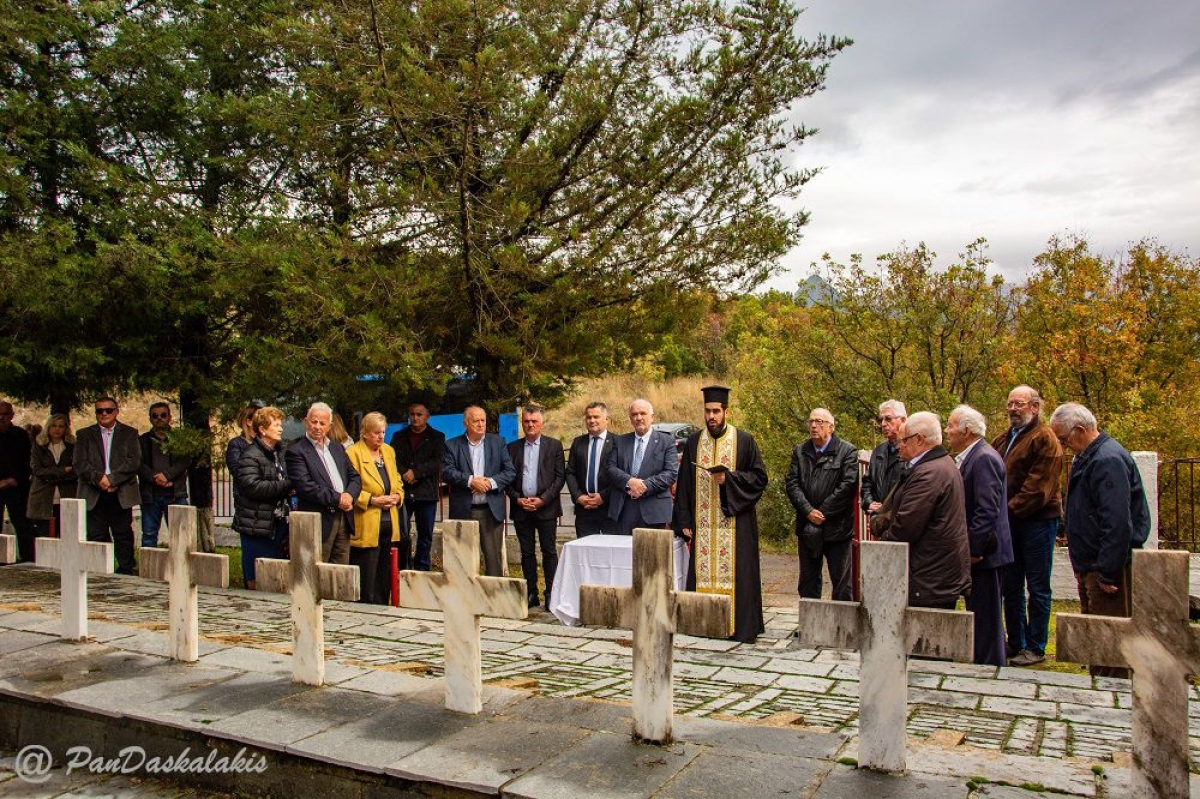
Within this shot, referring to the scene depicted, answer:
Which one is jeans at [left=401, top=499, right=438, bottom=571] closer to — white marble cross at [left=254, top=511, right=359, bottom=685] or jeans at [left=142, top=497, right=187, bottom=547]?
jeans at [left=142, top=497, right=187, bottom=547]

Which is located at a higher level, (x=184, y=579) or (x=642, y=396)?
(x=642, y=396)

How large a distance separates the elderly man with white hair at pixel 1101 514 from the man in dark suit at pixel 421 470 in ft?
18.9

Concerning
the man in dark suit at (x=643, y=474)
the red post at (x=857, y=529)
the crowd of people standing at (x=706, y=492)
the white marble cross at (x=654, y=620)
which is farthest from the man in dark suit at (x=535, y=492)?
the white marble cross at (x=654, y=620)

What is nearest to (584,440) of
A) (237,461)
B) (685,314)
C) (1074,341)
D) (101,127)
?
(685,314)

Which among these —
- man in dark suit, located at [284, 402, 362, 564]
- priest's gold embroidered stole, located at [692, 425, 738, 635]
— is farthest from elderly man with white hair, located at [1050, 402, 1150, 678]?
man in dark suit, located at [284, 402, 362, 564]

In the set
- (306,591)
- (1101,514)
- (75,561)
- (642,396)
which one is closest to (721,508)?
(1101,514)

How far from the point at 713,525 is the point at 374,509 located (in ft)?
9.62

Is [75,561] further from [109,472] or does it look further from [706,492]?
[706,492]

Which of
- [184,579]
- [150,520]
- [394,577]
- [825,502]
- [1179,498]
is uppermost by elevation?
[825,502]

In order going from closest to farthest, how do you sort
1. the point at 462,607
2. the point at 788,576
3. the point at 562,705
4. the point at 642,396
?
the point at 462,607
the point at 562,705
the point at 788,576
the point at 642,396

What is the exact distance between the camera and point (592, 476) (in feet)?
30.2

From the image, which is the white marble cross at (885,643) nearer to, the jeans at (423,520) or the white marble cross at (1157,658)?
the white marble cross at (1157,658)

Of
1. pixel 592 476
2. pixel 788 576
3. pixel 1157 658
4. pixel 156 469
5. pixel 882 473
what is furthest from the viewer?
pixel 788 576

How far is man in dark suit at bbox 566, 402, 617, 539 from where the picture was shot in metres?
9.09
